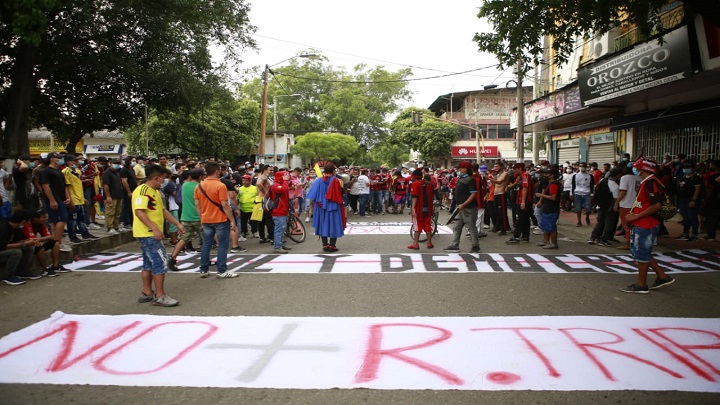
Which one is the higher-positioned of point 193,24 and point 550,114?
point 193,24

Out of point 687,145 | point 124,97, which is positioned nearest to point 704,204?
point 687,145

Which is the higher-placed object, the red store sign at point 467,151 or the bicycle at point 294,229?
the red store sign at point 467,151

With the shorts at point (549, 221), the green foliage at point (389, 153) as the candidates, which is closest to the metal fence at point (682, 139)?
the shorts at point (549, 221)

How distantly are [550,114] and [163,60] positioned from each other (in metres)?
15.6

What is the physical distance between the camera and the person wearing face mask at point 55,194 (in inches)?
344

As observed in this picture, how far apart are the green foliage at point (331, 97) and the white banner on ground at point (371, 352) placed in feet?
191

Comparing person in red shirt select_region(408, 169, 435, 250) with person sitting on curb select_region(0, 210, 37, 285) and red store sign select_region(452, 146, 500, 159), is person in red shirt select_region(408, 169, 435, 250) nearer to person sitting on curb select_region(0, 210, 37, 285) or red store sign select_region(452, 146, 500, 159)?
person sitting on curb select_region(0, 210, 37, 285)

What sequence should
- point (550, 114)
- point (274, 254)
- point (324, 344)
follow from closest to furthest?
point (324, 344) < point (274, 254) < point (550, 114)

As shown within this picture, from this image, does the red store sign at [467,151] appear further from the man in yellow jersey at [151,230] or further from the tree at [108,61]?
the man in yellow jersey at [151,230]

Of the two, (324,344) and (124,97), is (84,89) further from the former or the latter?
(324,344)

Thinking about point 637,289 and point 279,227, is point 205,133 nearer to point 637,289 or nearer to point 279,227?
point 279,227

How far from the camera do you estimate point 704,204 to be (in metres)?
10.9

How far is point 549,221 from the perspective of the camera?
10.6m

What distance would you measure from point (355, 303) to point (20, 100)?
14.9 m
